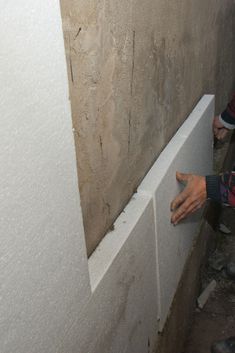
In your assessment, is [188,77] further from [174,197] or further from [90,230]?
[90,230]

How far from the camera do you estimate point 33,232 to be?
81 cm

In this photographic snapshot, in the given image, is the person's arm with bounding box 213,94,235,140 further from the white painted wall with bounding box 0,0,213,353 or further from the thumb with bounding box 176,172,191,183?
the white painted wall with bounding box 0,0,213,353

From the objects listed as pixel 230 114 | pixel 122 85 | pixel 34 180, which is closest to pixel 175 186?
pixel 122 85

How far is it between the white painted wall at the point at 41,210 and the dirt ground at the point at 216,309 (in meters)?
1.63

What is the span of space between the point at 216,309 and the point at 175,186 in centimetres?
145

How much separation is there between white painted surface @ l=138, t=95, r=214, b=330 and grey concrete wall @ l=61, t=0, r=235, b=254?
0.21ft

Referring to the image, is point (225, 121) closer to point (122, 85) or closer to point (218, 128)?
point (218, 128)

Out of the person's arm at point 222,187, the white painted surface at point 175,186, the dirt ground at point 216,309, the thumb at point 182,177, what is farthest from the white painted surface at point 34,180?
the dirt ground at point 216,309

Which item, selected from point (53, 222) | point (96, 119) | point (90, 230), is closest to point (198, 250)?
point (90, 230)

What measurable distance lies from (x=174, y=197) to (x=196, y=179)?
0.14 meters

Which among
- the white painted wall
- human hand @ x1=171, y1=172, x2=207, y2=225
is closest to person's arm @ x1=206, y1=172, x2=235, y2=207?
human hand @ x1=171, y1=172, x2=207, y2=225

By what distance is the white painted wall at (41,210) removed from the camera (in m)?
0.69

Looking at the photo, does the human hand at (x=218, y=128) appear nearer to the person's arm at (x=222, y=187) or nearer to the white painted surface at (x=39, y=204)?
the person's arm at (x=222, y=187)

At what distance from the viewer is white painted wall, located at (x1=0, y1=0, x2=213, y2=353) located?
69cm
